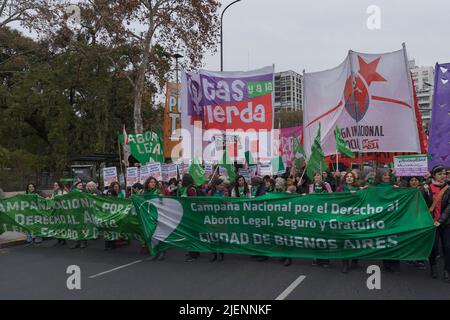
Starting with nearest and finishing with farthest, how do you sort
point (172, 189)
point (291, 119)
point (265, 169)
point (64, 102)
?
point (172, 189) < point (265, 169) < point (64, 102) < point (291, 119)

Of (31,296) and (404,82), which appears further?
(404,82)

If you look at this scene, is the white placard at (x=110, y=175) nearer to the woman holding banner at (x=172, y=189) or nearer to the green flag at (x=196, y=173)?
the woman holding banner at (x=172, y=189)

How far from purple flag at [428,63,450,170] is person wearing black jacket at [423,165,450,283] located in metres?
1.37

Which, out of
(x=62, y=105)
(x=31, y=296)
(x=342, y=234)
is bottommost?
(x=31, y=296)

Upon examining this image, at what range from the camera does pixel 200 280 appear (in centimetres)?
654

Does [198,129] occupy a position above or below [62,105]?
below

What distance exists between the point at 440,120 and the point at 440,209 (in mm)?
2653

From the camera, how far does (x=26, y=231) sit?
10.2 m

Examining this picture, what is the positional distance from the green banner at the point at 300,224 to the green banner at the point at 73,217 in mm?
496

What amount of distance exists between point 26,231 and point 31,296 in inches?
187

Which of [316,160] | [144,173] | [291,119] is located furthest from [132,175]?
[291,119]

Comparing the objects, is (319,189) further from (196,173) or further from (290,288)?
(196,173)

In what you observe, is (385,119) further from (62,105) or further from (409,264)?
(62,105)
